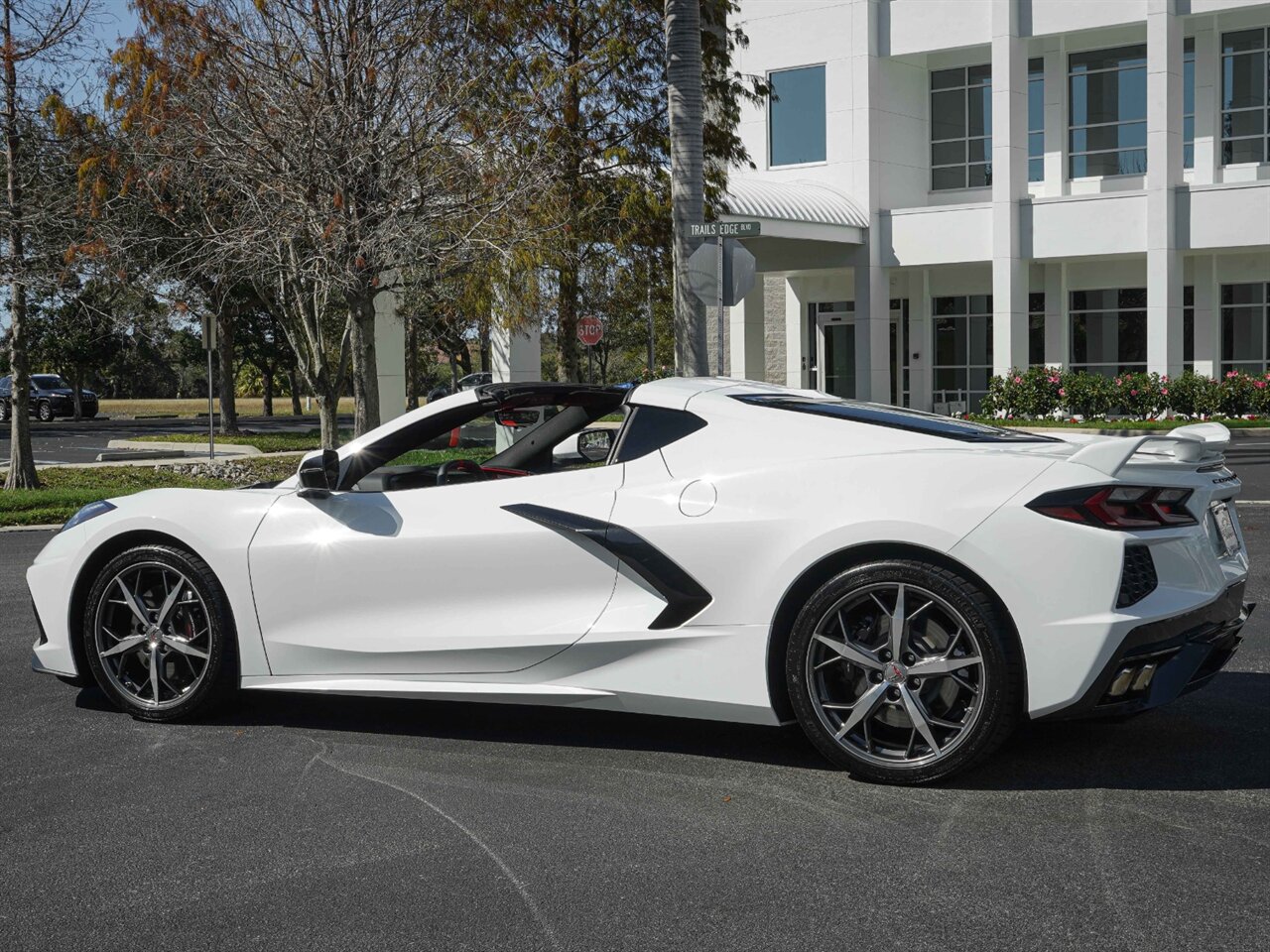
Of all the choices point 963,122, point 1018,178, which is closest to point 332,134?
point 1018,178

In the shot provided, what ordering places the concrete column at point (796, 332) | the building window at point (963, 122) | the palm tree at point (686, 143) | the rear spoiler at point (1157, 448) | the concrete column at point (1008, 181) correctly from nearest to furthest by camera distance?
1. the rear spoiler at point (1157, 448)
2. the palm tree at point (686, 143)
3. the concrete column at point (1008, 181)
4. the building window at point (963, 122)
5. the concrete column at point (796, 332)

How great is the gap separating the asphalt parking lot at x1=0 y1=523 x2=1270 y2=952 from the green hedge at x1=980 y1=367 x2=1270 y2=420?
26.4 m

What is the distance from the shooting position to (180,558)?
567 centimetres

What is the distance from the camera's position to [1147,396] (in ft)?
101

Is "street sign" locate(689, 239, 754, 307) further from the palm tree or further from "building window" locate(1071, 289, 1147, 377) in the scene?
"building window" locate(1071, 289, 1147, 377)

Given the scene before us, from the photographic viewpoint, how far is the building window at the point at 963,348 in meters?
36.6

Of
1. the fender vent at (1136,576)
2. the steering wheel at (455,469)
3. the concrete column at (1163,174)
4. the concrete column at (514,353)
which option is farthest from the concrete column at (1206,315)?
the fender vent at (1136,576)

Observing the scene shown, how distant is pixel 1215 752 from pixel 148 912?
144 inches

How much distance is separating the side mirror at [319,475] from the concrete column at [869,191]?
29.9m

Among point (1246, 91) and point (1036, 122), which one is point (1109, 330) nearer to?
point (1036, 122)

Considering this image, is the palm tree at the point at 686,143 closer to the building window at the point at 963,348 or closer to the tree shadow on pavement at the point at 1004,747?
the tree shadow on pavement at the point at 1004,747

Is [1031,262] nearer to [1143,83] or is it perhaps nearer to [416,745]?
[1143,83]

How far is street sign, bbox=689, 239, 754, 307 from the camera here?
1414cm

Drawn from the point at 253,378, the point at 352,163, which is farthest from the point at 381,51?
the point at 253,378
